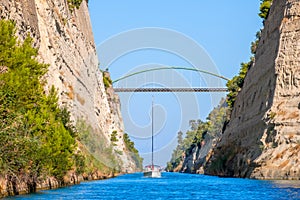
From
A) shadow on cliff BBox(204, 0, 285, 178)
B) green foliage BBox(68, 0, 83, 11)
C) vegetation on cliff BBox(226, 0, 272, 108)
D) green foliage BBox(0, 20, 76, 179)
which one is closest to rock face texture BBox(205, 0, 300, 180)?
shadow on cliff BBox(204, 0, 285, 178)

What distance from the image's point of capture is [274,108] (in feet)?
184

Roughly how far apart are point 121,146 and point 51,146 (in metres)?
81.3

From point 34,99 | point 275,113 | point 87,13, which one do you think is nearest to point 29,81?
point 34,99

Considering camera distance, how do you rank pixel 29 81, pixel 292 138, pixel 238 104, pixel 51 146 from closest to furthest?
pixel 29 81
pixel 51 146
pixel 292 138
pixel 238 104

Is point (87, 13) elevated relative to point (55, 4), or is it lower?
elevated

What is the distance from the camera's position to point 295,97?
5484cm

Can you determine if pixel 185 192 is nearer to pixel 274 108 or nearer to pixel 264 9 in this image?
pixel 274 108

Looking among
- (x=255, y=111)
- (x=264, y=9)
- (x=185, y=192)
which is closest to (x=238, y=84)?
(x=264, y=9)

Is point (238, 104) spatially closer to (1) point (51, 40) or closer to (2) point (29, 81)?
(1) point (51, 40)

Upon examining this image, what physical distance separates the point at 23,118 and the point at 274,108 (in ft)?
105

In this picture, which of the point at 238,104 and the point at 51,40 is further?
the point at 238,104

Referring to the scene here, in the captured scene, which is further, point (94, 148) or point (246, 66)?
point (246, 66)

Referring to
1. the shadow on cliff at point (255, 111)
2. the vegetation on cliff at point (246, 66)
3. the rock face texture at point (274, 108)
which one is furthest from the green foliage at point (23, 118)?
the vegetation on cliff at point (246, 66)

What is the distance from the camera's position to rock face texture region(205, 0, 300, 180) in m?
52.2
